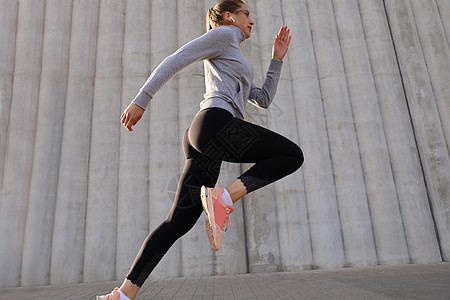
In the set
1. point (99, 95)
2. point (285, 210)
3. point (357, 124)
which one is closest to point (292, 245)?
point (285, 210)

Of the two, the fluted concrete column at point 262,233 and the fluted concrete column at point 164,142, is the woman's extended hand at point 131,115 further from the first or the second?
the fluted concrete column at point 262,233

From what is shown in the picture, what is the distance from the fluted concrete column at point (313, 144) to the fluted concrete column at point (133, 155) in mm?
1674

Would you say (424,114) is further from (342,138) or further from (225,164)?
(225,164)

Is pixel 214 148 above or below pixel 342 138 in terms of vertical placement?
below

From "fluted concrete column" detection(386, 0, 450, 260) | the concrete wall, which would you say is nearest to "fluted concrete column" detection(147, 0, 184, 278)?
the concrete wall

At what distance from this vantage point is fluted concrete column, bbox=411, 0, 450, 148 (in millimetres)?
3896

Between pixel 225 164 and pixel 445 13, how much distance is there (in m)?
3.32

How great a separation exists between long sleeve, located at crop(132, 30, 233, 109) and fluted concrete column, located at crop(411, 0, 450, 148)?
138 inches

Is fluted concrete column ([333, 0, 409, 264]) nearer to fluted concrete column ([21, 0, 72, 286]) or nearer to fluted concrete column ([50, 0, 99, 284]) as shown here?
fluted concrete column ([50, 0, 99, 284])

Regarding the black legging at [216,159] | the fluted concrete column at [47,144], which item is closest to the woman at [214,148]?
the black legging at [216,159]

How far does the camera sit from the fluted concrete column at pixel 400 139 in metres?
3.49

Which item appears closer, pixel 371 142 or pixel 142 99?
pixel 142 99

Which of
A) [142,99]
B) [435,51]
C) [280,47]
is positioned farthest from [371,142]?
[142,99]

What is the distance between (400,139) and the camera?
12.4 feet
